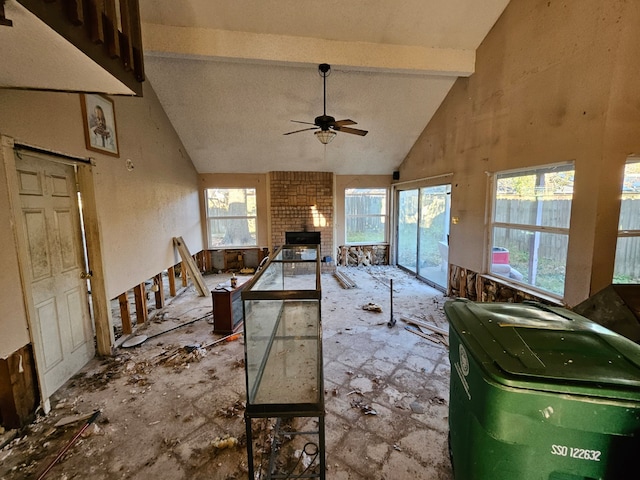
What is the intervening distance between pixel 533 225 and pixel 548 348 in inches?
107

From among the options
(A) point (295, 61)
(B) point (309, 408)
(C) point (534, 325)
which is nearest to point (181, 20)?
(A) point (295, 61)

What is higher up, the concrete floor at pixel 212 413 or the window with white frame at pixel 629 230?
the window with white frame at pixel 629 230

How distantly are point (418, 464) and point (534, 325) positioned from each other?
45.0 inches

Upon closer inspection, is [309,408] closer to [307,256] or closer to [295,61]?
[307,256]

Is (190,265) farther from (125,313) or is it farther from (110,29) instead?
(110,29)

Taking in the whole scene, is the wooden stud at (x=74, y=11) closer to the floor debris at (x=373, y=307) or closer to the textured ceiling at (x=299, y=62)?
the textured ceiling at (x=299, y=62)

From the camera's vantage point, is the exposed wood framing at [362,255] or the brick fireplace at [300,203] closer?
the brick fireplace at [300,203]

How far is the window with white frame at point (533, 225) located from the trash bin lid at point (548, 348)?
1989mm

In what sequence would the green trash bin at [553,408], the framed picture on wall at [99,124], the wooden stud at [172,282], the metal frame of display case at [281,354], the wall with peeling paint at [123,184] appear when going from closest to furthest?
the green trash bin at [553,408], the metal frame of display case at [281,354], the wall with peeling paint at [123,184], the framed picture on wall at [99,124], the wooden stud at [172,282]

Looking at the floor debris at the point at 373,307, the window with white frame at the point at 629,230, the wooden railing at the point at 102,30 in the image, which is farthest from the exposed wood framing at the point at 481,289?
the wooden railing at the point at 102,30

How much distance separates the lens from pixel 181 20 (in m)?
3.20

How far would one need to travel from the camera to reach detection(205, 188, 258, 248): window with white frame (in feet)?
22.1

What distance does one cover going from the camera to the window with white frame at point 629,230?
254 centimetres

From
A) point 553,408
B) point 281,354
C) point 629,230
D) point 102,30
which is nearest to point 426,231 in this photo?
point 629,230
